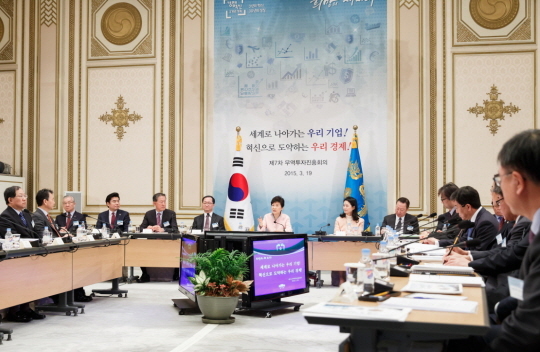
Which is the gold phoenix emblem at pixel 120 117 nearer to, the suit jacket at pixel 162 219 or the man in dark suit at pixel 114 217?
the man in dark suit at pixel 114 217

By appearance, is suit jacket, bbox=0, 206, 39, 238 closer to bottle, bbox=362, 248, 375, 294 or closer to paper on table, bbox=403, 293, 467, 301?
bottle, bbox=362, 248, 375, 294

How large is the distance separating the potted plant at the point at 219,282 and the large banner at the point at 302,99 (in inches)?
164

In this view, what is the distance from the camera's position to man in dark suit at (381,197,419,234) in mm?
8039

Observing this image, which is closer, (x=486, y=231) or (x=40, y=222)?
(x=486, y=231)

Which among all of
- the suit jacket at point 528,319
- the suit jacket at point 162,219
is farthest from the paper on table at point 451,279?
the suit jacket at point 162,219

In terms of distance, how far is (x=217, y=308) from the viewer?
5270 mm

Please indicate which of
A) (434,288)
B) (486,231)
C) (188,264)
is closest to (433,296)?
(434,288)

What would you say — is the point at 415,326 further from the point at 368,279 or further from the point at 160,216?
the point at 160,216

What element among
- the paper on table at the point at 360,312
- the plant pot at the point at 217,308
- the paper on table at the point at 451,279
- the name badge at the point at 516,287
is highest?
the name badge at the point at 516,287

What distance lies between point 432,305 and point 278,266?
3.59 meters

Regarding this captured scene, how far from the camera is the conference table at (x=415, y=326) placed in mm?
1902

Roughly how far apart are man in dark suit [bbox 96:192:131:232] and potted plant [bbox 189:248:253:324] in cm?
370

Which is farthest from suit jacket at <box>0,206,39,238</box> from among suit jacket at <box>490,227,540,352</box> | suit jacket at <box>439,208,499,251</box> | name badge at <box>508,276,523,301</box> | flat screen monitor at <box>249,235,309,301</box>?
suit jacket at <box>490,227,540,352</box>

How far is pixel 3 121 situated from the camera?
10250mm
